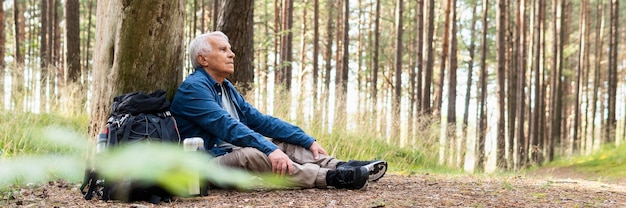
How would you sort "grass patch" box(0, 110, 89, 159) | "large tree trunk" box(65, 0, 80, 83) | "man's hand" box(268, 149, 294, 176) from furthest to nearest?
"large tree trunk" box(65, 0, 80, 83) < "grass patch" box(0, 110, 89, 159) < "man's hand" box(268, 149, 294, 176)

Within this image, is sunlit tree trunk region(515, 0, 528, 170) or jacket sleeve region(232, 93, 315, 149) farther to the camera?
sunlit tree trunk region(515, 0, 528, 170)

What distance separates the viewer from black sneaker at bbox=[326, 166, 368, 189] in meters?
4.23

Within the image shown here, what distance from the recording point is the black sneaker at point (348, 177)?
4.23m

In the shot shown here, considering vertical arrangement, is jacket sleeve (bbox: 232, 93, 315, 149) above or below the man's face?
below

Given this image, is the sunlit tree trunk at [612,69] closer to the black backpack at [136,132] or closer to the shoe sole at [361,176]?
the shoe sole at [361,176]

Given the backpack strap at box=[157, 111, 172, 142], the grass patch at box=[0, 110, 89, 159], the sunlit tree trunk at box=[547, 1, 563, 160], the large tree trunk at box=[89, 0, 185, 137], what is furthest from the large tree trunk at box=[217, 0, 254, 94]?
the sunlit tree trunk at box=[547, 1, 563, 160]

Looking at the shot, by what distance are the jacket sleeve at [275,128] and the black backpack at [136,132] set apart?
922 mm

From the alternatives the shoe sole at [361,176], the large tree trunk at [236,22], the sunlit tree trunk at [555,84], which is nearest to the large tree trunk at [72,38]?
the large tree trunk at [236,22]

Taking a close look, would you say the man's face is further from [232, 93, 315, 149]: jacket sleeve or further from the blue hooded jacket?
[232, 93, 315, 149]: jacket sleeve

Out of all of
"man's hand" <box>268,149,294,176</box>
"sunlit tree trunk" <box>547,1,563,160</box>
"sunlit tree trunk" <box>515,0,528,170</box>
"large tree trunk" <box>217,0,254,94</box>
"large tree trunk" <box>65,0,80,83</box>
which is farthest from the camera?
"sunlit tree trunk" <box>547,1,563,160</box>

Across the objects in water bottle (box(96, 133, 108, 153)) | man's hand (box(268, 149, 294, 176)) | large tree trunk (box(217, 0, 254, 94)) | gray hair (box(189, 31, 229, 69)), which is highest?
large tree trunk (box(217, 0, 254, 94))

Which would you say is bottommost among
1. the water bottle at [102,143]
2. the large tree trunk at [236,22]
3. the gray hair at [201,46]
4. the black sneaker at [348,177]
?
the black sneaker at [348,177]

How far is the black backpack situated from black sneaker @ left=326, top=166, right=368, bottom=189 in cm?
111

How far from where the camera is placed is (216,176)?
427cm
